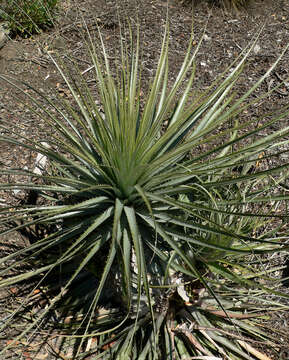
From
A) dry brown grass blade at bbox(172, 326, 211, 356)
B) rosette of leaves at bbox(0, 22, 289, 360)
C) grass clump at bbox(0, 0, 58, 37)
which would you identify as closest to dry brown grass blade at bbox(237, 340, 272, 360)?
rosette of leaves at bbox(0, 22, 289, 360)

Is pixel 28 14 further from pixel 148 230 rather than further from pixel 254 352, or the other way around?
pixel 254 352

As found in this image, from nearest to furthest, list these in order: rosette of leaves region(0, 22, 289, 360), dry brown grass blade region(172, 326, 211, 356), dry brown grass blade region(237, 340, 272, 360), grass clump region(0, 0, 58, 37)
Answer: rosette of leaves region(0, 22, 289, 360), dry brown grass blade region(172, 326, 211, 356), dry brown grass blade region(237, 340, 272, 360), grass clump region(0, 0, 58, 37)

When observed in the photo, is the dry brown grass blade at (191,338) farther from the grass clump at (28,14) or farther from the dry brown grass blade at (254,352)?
the grass clump at (28,14)

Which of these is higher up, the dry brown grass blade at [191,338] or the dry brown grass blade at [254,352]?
the dry brown grass blade at [254,352]

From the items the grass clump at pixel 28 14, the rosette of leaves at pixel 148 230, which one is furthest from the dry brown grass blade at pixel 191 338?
the grass clump at pixel 28 14

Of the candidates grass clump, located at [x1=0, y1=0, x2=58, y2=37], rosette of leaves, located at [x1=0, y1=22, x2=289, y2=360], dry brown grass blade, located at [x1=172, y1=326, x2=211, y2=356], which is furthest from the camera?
grass clump, located at [x1=0, y1=0, x2=58, y2=37]

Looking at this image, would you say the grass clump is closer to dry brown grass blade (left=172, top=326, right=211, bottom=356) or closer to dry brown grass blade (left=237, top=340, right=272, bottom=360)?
dry brown grass blade (left=172, top=326, right=211, bottom=356)

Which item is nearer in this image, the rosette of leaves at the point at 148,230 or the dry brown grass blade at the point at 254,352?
the rosette of leaves at the point at 148,230

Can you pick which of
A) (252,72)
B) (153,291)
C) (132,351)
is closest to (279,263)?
(153,291)

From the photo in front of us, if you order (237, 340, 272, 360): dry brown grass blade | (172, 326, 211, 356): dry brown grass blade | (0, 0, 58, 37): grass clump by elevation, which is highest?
(0, 0, 58, 37): grass clump

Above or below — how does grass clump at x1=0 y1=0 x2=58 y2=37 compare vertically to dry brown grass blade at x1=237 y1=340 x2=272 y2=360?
above

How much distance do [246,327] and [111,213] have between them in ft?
3.19

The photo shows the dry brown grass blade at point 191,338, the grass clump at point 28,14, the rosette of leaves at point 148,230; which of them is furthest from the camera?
the grass clump at point 28,14

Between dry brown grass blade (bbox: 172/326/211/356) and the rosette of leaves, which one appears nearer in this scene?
the rosette of leaves
